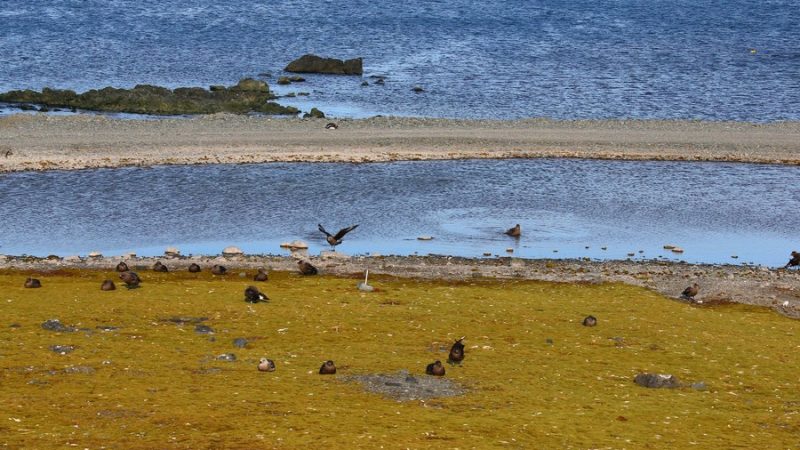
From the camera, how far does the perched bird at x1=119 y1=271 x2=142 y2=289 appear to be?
32.8 meters

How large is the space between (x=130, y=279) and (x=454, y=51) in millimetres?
83210

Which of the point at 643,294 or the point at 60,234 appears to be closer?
the point at 643,294

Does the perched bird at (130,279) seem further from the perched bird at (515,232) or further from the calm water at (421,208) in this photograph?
the perched bird at (515,232)

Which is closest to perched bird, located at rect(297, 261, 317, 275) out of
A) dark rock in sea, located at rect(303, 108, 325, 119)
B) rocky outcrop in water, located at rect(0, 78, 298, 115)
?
dark rock in sea, located at rect(303, 108, 325, 119)

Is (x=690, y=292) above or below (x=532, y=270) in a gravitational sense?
below

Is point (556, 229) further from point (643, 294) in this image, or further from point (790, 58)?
point (790, 58)

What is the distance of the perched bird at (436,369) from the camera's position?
25.8m

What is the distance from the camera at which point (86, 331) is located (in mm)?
28578

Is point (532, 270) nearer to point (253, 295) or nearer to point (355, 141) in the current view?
point (253, 295)

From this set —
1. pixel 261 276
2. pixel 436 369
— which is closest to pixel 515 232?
pixel 261 276

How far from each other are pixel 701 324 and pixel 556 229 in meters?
14.1

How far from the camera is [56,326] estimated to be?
28.8 metres

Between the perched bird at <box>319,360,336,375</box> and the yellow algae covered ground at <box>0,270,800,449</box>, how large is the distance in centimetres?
23

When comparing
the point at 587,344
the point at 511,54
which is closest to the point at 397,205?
the point at 587,344
